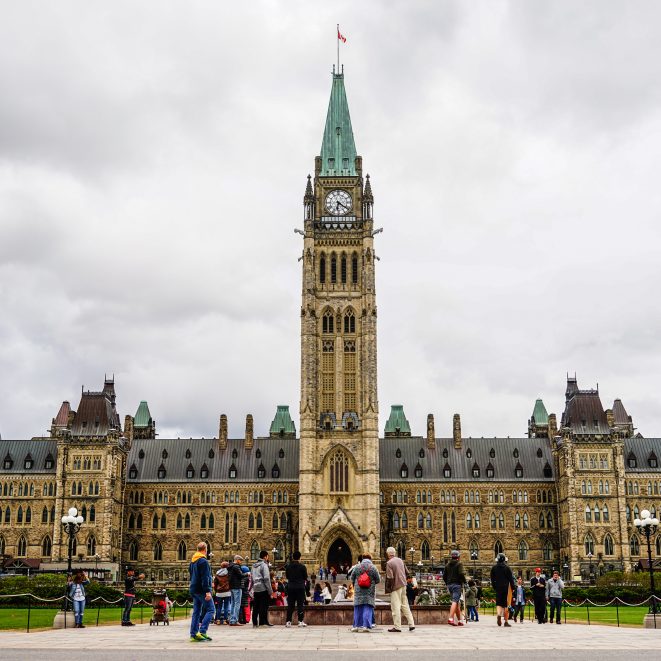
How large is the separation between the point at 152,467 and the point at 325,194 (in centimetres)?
3694

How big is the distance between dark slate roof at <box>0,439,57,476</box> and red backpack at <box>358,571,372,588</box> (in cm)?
8331

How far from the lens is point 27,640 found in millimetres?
23156

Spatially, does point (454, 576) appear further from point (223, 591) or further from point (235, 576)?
point (223, 591)

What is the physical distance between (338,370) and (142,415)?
1624 inches

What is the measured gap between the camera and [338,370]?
9969 centimetres

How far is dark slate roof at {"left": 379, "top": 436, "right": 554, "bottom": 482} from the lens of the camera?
107 metres

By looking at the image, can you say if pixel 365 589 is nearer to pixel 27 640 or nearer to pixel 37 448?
pixel 27 640

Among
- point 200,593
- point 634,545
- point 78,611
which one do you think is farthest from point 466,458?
point 200,593

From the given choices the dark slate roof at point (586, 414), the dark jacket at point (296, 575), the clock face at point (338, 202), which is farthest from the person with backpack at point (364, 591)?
the clock face at point (338, 202)

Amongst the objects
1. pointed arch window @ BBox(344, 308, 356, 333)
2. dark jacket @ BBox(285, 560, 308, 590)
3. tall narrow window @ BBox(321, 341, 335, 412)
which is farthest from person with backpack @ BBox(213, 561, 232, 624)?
pointed arch window @ BBox(344, 308, 356, 333)

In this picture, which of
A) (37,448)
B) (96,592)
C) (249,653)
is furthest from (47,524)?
(249,653)

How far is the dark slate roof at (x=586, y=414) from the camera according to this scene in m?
98.5

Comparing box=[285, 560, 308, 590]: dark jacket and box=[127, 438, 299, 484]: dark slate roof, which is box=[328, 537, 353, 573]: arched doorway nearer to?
box=[127, 438, 299, 484]: dark slate roof

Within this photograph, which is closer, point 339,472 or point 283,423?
point 339,472
